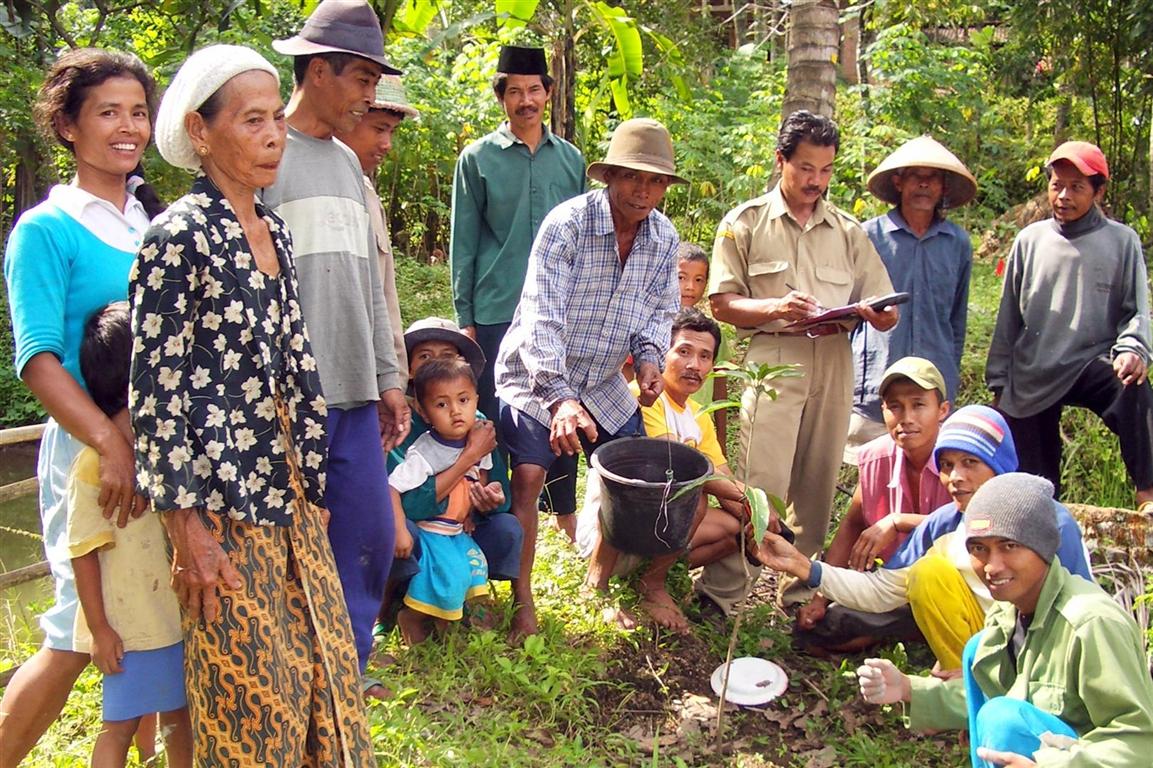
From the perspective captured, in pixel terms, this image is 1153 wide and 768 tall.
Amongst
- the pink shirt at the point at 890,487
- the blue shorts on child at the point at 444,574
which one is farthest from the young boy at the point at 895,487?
the blue shorts on child at the point at 444,574

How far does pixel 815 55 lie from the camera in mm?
5344

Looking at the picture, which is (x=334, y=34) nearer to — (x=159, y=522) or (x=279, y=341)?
(x=279, y=341)

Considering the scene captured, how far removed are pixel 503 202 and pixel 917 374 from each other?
6.64ft

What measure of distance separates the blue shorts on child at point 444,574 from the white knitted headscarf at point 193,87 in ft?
5.96

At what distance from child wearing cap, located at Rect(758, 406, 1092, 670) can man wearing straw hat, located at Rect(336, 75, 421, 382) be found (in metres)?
1.43

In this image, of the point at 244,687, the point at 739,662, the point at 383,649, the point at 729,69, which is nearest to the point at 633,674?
the point at 739,662

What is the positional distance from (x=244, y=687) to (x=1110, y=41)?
8572 mm

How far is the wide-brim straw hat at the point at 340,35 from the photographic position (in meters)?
2.79

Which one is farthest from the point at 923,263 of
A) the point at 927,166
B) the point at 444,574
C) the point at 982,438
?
the point at 444,574

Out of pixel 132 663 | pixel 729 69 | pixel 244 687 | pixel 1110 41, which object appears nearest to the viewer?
pixel 244 687

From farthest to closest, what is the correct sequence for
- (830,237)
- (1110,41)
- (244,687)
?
(1110,41) < (830,237) < (244,687)

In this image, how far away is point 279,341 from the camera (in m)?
2.34

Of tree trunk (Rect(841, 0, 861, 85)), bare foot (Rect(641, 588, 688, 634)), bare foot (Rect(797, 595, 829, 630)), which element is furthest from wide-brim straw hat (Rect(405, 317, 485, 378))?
tree trunk (Rect(841, 0, 861, 85))

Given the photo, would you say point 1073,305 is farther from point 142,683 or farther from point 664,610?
point 142,683
